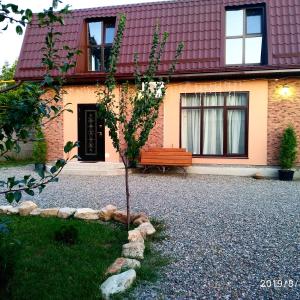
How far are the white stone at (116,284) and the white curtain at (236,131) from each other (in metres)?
8.72

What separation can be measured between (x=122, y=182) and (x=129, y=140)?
15.7 feet

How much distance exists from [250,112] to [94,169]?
5.53 metres

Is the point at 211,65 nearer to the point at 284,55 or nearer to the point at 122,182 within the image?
the point at 284,55

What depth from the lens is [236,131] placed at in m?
11.4

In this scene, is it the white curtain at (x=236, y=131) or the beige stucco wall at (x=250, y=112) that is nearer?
the beige stucco wall at (x=250, y=112)

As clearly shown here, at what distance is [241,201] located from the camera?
7.34 m

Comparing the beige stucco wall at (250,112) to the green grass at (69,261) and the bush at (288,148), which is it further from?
the green grass at (69,261)

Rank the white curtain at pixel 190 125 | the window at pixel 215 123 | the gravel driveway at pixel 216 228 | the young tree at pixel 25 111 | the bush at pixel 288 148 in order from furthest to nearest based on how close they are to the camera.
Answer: the white curtain at pixel 190 125
the window at pixel 215 123
the bush at pixel 288 148
the gravel driveway at pixel 216 228
the young tree at pixel 25 111

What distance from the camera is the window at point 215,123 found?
11359 mm

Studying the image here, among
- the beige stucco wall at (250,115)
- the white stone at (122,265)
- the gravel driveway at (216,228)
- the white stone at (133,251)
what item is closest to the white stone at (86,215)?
the gravel driveway at (216,228)

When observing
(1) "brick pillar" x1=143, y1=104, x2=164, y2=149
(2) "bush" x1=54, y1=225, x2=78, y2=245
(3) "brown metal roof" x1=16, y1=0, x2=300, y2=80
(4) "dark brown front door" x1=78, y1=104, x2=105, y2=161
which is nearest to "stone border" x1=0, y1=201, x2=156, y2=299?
(2) "bush" x1=54, y1=225, x2=78, y2=245

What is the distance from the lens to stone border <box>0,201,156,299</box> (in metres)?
3.22

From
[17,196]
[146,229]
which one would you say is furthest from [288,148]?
[17,196]

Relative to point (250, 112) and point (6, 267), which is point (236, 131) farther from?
point (6, 267)
